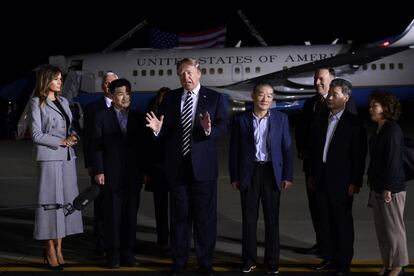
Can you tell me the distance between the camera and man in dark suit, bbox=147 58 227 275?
628cm

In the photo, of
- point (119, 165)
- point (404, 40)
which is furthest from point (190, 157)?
point (404, 40)

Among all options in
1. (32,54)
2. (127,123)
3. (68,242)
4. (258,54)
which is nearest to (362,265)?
(127,123)

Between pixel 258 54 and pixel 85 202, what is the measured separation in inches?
788

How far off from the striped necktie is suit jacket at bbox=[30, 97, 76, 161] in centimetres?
116

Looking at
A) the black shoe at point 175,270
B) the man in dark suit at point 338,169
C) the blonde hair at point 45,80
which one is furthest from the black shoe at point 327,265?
the blonde hair at point 45,80

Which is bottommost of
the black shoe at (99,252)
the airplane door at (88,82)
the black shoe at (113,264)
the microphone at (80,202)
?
the black shoe at (113,264)

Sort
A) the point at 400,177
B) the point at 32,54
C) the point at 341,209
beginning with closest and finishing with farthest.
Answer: the point at 400,177 → the point at 341,209 → the point at 32,54

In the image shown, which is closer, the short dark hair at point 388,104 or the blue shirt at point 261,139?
the short dark hair at point 388,104

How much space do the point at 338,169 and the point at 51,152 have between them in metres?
2.63

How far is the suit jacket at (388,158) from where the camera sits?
19.3 ft

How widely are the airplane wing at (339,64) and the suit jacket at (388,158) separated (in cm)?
1750

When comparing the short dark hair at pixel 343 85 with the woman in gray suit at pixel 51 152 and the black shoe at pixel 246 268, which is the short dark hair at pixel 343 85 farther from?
the woman in gray suit at pixel 51 152

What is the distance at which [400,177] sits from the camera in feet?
19.6

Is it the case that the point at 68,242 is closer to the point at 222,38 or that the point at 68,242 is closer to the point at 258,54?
the point at 258,54
